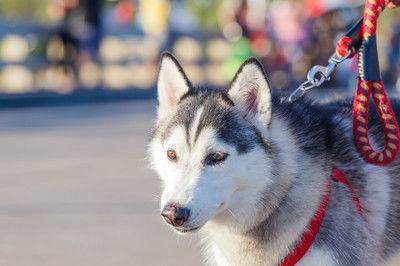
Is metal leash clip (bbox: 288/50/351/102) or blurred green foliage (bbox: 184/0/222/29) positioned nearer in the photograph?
metal leash clip (bbox: 288/50/351/102)

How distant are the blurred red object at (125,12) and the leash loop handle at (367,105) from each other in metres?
16.6

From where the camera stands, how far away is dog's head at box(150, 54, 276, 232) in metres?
3.06

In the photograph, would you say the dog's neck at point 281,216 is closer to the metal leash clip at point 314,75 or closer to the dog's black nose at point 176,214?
the dog's black nose at point 176,214

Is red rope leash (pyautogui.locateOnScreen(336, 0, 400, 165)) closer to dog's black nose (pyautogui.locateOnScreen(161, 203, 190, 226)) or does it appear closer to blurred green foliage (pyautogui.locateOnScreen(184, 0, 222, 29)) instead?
dog's black nose (pyautogui.locateOnScreen(161, 203, 190, 226))

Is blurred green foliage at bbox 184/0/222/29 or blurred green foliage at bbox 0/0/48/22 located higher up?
blurred green foliage at bbox 184/0/222/29

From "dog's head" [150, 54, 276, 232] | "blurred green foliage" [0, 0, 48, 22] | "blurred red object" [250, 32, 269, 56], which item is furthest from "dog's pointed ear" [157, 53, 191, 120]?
"blurred green foliage" [0, 0, 48, 22]

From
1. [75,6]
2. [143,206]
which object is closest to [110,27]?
[75,6]

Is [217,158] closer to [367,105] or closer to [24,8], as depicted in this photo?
[367,105]

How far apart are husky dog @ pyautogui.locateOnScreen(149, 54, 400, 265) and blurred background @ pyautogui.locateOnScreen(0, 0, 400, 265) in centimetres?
145

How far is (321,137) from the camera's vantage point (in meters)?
3.31

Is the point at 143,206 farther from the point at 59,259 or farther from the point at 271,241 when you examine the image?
the point at 271,241

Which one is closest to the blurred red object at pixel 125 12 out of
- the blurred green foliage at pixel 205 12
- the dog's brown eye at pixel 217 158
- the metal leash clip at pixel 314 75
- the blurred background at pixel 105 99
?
the blurred background at pixel 105 99

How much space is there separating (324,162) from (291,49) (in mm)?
13435

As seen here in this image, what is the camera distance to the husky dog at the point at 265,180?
10.2ft
